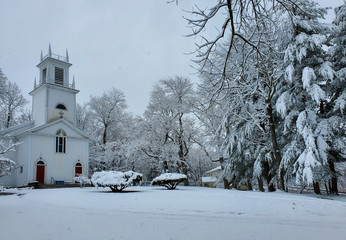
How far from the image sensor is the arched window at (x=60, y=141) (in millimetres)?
24939

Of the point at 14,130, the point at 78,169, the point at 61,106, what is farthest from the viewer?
the point at 61,106

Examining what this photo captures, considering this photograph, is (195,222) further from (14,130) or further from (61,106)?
(61,106)

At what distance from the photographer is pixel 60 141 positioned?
2530 cm

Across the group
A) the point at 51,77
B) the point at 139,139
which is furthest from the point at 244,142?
the point at 51,77

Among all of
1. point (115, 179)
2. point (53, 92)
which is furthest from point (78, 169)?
point (115, 179)

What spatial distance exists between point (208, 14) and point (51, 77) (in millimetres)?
→ 25996

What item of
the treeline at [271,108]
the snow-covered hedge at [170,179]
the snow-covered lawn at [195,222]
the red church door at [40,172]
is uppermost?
the treeline at [271,108]

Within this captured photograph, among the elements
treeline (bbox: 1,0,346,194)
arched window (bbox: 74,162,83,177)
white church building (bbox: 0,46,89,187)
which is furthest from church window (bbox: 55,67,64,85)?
treeline (bbox: 1,0,346,194)

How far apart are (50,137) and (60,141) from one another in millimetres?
1011

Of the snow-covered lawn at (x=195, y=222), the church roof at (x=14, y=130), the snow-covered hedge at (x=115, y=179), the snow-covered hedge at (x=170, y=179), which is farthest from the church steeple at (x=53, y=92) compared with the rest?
the snow-covered lawn at (x=195, y=222)

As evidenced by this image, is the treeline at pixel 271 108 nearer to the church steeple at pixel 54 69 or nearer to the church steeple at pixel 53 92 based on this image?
the church steeple at pixel 53 92

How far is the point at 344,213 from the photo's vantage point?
7551mm

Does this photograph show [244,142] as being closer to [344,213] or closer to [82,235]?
[344,213]

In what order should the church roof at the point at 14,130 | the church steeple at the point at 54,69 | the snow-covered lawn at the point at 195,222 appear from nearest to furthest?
the snow-covered lawn at the point at 195,222
the church roof at the point at 14,130
the church steeple at the point at 54,69
